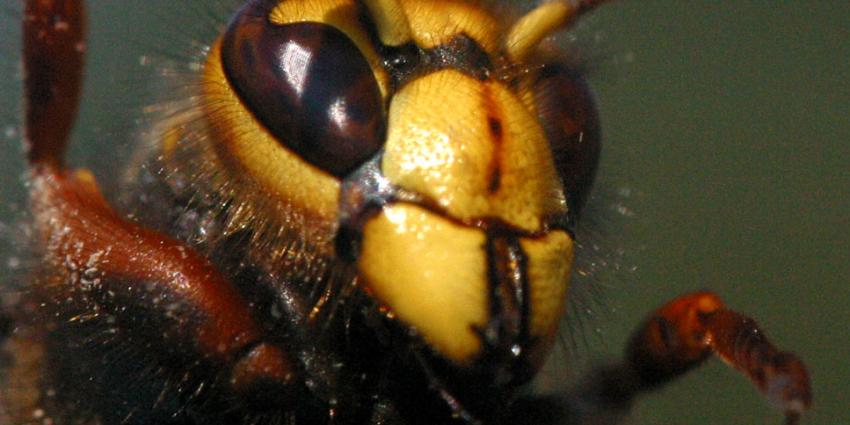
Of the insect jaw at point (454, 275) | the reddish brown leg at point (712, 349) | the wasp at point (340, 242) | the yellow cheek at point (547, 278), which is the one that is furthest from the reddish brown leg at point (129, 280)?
the reddish brown leg at point (712, 349)

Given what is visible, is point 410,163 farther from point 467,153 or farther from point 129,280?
point 129,280

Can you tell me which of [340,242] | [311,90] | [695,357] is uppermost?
[311,90]

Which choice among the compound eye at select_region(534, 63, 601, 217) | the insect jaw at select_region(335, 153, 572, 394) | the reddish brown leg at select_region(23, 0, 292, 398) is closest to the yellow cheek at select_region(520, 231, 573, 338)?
the insect jaw at select_region(335, 153, 572, 394)

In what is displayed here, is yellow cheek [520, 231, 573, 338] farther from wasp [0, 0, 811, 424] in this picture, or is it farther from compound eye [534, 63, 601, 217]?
compound eye [534, 63, 601, 217]

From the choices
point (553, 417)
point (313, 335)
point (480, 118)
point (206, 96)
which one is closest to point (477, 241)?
point (480, 118)

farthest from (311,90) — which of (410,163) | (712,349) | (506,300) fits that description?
(712,349)

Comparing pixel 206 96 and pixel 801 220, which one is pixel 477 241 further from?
pixel 801 220

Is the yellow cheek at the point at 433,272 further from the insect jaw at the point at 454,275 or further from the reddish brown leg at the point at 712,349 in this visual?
the reddish brown leg at the point at 712,349

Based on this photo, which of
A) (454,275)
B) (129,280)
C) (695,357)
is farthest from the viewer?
(695,357)

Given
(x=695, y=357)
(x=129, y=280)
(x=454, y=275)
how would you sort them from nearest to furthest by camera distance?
(x=454, y=275) < (x=129, y=280) < (x=695, y=357)
